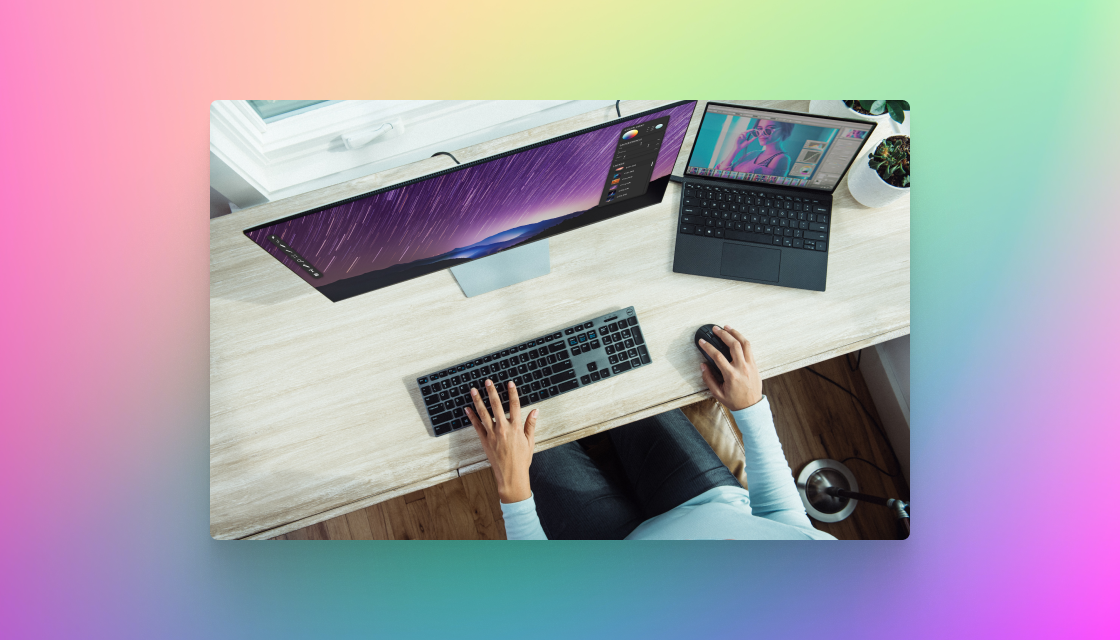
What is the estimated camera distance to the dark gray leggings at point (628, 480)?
1188 millimetres

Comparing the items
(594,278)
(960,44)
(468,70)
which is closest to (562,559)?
(594,278)

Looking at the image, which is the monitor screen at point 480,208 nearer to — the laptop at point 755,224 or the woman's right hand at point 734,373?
the laptop at point 755,224

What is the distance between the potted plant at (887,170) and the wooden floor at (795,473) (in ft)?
1.28

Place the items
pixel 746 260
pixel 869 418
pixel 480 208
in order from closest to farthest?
1. pixel 480 208
2. pixel 746 260
3. pixel 869 418

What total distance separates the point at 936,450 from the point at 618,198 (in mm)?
837

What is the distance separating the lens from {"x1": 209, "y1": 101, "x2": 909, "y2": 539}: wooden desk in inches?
42.7

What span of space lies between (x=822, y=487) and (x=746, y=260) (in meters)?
0.53

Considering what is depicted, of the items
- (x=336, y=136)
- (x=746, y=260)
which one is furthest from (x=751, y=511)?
(x=336, y=136)

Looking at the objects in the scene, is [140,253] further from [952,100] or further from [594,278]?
[952,100]

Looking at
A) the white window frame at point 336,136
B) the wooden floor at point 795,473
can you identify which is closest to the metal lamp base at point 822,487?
the wooden floor at point 795,473

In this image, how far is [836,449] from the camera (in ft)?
4.07

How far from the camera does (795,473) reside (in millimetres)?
1221

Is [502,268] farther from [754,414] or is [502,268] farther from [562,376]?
[754,414]

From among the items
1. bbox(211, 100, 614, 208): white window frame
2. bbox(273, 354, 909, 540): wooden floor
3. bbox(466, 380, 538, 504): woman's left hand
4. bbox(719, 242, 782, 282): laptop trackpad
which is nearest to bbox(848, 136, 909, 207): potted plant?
bbox(719, 242, 782, 282): laptop trackpad
